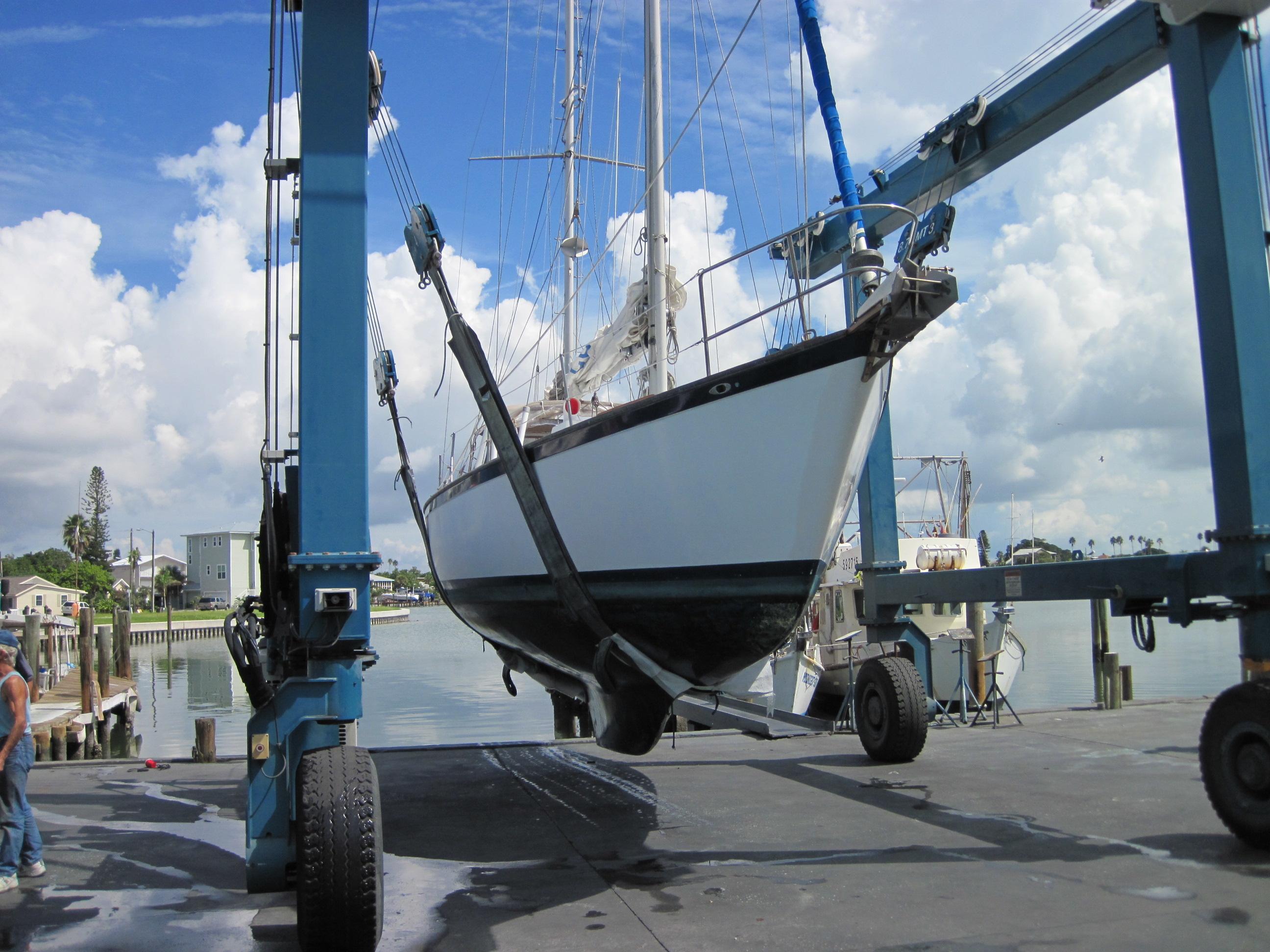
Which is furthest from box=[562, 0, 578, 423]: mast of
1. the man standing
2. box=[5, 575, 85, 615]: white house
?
box=[5, 575, 85, 615]: white house

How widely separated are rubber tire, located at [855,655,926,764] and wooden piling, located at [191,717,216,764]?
5867 mm

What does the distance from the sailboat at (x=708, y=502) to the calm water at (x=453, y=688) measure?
6982 millimetres

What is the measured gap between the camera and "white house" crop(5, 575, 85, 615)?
228ft

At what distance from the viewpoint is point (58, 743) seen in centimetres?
1398

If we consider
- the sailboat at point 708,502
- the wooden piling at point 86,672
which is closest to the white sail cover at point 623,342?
the sailboat at point 708,502

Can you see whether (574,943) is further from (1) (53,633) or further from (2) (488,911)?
(1) (53,633)

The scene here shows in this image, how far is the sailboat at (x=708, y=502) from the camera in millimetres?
5312

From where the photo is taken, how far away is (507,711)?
2395cm

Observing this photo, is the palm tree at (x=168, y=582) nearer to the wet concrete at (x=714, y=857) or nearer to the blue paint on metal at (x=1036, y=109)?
the wet concrete at (x=714, y=857)

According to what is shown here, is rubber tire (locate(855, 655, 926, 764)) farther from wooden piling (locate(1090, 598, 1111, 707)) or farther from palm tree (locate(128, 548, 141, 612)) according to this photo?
palm tree (locate(128, 548, 141, 612))

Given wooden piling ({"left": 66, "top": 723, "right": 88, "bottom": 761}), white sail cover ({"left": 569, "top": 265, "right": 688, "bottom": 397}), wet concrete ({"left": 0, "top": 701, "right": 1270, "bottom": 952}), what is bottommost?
wooden piling ({"left": 66, "top": 723, "right": 88, "bottom": 761})

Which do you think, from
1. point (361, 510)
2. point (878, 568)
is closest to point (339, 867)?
point (361, 510)

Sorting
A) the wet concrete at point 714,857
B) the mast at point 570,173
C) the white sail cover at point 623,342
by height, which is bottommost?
the wet concrete at point 714,857

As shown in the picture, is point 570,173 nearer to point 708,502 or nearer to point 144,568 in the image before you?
point 708,502
